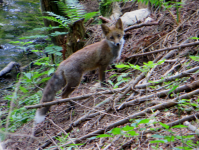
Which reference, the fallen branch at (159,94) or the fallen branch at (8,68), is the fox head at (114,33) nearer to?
the fallen branch at (159,94)

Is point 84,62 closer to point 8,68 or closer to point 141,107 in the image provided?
point 141,107

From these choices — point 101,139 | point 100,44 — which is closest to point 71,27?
point 100,44

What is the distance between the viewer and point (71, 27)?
6.29m

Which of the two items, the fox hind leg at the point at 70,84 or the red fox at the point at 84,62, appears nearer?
the red fox at the point at 84,62

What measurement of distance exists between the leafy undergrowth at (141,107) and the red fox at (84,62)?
0.53 m

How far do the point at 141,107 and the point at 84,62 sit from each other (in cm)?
Answer: 274

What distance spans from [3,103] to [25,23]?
31.8 ft

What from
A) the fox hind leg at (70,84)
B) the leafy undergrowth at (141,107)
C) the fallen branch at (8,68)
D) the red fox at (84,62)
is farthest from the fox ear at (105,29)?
the fallen branch at (8,68)

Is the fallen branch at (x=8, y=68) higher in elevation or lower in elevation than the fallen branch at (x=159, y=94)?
lower

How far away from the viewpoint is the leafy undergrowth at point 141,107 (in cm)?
243

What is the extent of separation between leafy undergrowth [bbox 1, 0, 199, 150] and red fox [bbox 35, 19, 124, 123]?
0.53 metres

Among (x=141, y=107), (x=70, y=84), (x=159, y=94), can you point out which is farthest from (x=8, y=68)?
(x=159, y=94)

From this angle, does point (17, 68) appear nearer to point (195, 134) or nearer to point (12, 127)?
point (12, 127)

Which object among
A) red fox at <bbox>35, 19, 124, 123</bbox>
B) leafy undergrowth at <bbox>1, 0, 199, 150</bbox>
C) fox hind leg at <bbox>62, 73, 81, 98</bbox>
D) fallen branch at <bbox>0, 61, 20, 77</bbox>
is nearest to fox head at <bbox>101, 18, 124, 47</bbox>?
red fox at <bbox>35, 19, 124, 123</bbox>
